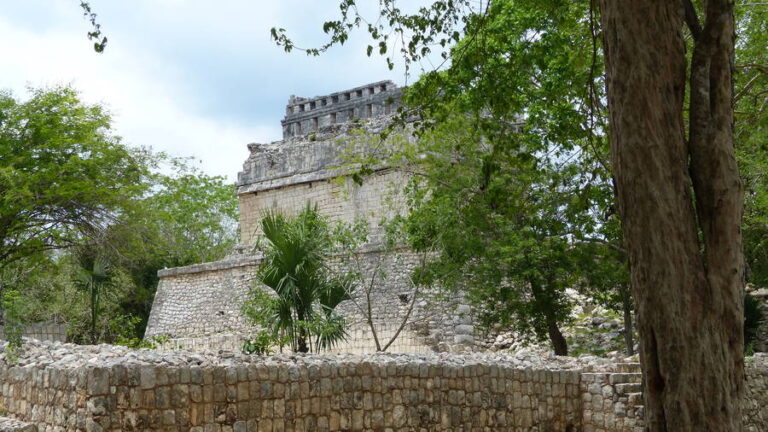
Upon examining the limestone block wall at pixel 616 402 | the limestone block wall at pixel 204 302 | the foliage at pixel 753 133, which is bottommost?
the limestone block wall at pixel 616 402

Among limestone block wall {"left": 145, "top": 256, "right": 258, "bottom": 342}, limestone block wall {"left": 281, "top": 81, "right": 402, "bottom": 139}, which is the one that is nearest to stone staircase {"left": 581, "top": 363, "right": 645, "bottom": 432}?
limestone block wall {"left": 145, "top": 256, "right": 258, "bottom": 342}

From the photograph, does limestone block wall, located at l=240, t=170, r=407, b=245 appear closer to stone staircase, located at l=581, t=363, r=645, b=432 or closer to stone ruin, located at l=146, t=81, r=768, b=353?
stone ruin, located at l=146, t=81, r=768, b=353

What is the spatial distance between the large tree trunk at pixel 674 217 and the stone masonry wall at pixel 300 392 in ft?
11.8

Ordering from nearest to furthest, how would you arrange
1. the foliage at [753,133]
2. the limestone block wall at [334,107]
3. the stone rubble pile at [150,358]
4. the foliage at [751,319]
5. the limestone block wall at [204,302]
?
1. the stone rubble pile at [150,358]
2. the foliage at [753,133]
3. the foliage at [751,319]
4. the limestone block wall at [204,302]
5. the limestone block wall at [334,107]

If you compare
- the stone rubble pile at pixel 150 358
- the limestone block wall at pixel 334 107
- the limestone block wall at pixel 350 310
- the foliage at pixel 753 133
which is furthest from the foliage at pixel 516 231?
the limestone block wall at pixel 334 107

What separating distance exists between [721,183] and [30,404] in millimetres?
5244

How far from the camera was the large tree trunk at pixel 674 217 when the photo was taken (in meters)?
4.24

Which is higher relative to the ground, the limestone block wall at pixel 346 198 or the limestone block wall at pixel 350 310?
the limestone block wall at pixel 346 198

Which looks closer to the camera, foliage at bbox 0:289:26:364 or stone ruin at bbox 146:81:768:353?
foliage at bbox 0:289:26:364

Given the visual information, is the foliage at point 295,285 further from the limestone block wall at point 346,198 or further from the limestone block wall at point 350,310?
the limestone block wall at point 346,198

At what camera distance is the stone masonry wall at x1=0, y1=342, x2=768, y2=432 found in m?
6.11

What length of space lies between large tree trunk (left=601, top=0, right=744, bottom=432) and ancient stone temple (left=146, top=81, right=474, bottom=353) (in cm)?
1161

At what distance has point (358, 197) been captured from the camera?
19234mm

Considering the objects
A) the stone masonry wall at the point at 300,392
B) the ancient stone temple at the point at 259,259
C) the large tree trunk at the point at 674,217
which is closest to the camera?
the large tree trunk at the point at 674,217
